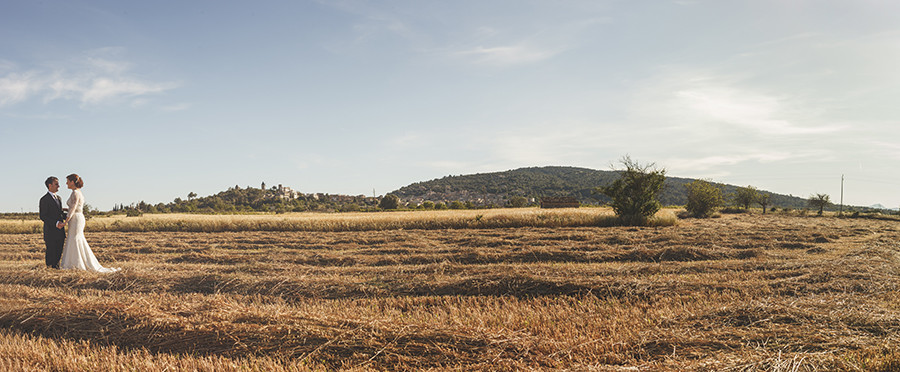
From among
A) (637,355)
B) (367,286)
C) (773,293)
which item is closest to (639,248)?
(773,293)

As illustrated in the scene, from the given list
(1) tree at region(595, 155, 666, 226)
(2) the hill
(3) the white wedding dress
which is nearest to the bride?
(3) the white wedding dress

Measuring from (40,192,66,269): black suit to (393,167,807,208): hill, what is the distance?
77.3 metres

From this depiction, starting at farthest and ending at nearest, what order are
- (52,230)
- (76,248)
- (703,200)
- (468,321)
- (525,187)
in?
(525,187) < (703,200) < (52,230) < (76,248) < (468,321)

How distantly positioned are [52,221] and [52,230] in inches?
8.0

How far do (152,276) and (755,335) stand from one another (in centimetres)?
976

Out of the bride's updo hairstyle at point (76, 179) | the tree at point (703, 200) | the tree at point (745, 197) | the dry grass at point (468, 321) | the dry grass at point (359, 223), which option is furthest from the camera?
the tree at point (745, 197)

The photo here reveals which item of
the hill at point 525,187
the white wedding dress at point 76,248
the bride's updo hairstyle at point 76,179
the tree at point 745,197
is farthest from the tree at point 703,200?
the bride's updo hairstyle at point 76,179

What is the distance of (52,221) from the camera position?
9.03 metres

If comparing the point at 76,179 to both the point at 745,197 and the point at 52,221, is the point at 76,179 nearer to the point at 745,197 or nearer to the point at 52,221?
the point at 52,221

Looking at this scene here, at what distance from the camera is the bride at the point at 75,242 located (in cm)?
891

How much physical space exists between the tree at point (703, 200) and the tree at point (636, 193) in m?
17.3

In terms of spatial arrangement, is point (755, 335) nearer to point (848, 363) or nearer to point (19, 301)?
point (848, 363)

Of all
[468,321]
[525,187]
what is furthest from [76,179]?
[525,187]

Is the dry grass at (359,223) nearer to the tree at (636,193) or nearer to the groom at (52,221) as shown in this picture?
the tree at (636,193)
